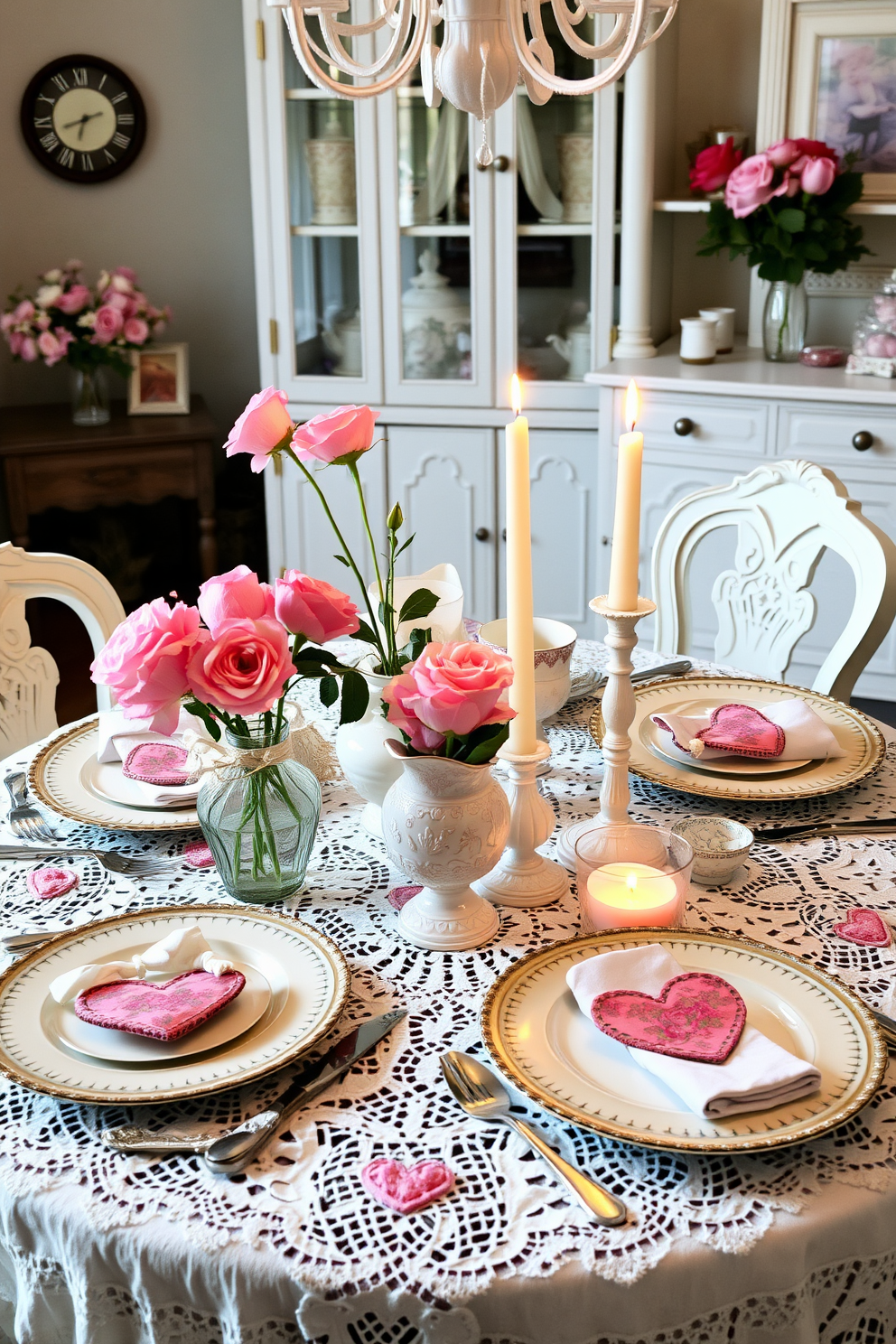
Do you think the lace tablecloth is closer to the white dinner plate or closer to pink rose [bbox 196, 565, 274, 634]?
the white dinner plate

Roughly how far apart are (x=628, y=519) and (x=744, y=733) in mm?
408

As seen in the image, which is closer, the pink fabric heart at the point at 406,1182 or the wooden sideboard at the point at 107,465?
the pink fabric heart at the point at 406,1182

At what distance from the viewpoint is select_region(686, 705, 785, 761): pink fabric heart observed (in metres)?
1.34

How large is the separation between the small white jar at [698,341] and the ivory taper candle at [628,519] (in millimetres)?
1796

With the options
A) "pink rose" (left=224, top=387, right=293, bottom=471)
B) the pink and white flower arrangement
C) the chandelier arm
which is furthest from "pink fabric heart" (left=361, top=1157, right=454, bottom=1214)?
the pink and white flower arrangement

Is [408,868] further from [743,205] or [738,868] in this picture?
[743,205]

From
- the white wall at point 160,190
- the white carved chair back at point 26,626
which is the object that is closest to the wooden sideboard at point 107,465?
the white wall at point 160,190

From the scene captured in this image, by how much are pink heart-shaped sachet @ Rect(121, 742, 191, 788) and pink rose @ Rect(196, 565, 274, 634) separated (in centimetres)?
37

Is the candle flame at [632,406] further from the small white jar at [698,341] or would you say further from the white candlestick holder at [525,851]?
the small white jar at [698,341]

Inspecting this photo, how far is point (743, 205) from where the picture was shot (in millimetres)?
2637

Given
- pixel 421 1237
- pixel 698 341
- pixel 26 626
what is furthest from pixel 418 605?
pixel 698 341

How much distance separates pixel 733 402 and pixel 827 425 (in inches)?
7.9

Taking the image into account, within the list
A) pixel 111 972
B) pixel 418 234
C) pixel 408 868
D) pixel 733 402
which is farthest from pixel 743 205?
pixel 111 972

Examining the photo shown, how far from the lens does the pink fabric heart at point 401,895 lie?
1133 mm
